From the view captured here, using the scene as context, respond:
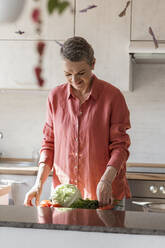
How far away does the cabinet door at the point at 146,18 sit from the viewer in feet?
10.4

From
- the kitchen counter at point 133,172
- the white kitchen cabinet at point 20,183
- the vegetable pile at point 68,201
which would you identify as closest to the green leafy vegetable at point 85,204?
the vegetable pile at point 68,201

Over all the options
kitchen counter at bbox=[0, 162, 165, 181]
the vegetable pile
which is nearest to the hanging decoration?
the vegetable pile

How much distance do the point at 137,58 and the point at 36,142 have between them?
114 centimetres

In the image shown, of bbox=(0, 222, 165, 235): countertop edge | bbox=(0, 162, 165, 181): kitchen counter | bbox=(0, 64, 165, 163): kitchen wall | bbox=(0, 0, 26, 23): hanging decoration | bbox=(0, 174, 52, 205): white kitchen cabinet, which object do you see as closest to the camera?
bbox=(0, 0, 26, 23): hanging decoration

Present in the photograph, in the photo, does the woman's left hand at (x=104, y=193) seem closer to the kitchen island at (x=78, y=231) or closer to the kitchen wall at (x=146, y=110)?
the kitchen island at (x=78, y=231)

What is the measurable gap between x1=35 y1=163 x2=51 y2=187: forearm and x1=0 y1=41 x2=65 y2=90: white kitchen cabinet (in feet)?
4.74

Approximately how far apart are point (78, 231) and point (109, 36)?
2.39 m

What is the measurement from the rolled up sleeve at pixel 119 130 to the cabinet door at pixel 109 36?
1.30 meters

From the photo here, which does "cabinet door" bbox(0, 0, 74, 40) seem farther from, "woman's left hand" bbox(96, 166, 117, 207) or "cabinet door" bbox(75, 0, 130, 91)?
"woman's left hand" bbox(96, 166, 117, 207)

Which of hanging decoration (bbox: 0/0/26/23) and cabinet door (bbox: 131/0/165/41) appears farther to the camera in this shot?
cabinet door (bbox: 131/0/165/41)

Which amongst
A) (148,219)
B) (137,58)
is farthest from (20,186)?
(148,219)

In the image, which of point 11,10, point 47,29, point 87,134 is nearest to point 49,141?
point 87,134

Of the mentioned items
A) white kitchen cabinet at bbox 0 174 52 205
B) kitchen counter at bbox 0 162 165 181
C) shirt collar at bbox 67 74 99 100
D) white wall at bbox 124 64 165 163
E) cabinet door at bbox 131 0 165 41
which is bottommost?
white kitchen cabinet at bbox 0 174 52 205

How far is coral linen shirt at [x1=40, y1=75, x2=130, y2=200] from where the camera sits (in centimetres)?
193
